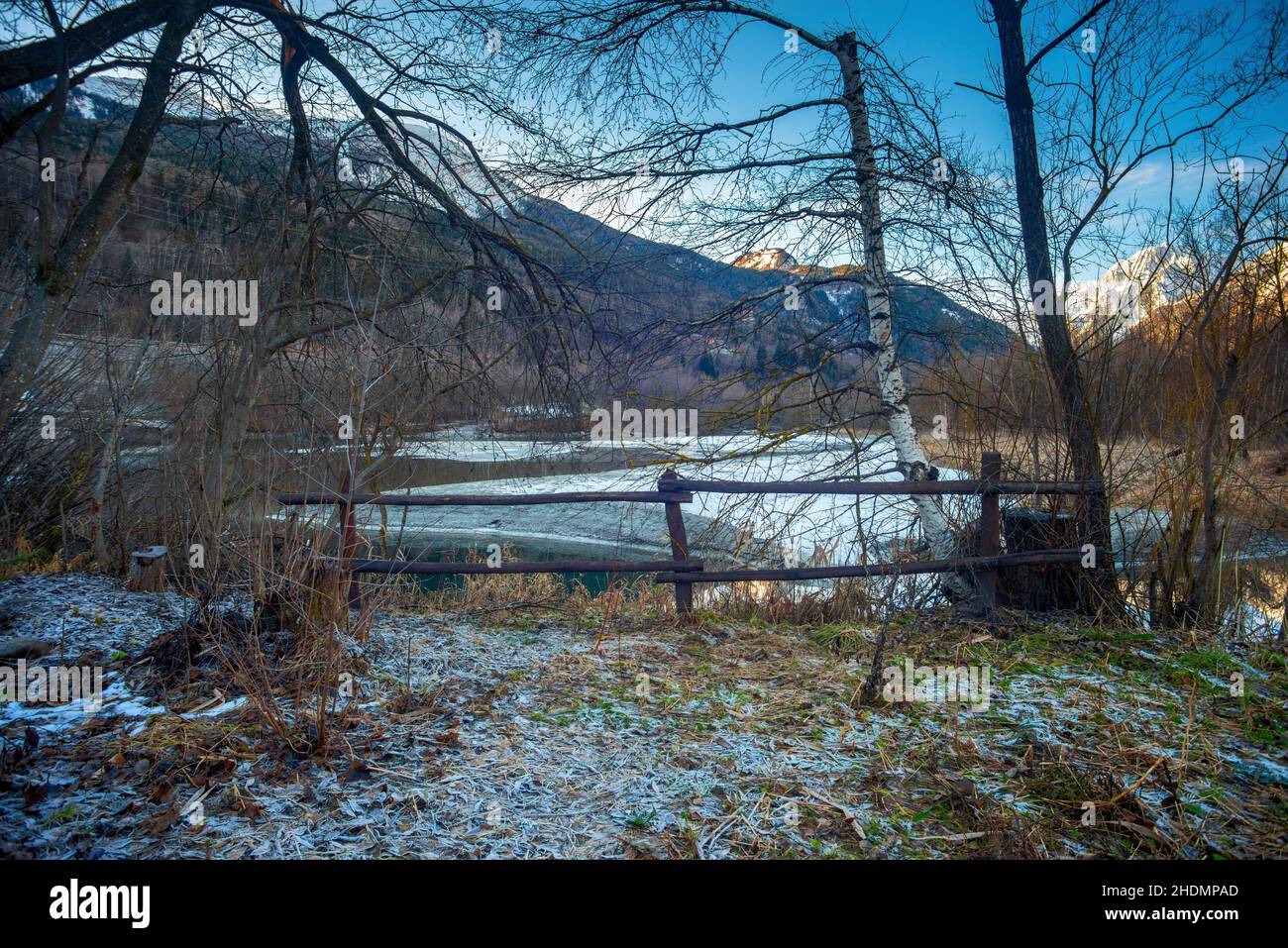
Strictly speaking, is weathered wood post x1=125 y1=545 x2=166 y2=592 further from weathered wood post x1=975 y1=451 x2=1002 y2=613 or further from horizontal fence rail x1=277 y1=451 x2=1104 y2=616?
weathered wood post x1=975 y1=451 x2=1002 y2=613

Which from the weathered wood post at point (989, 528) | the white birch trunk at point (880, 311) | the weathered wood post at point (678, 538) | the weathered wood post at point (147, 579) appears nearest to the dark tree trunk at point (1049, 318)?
the weathered wood post at point (989, 528)

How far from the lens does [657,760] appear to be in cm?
339

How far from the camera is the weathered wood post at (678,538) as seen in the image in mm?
6047

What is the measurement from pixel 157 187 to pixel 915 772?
8959mm

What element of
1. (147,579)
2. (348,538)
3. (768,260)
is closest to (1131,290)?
(768,260)

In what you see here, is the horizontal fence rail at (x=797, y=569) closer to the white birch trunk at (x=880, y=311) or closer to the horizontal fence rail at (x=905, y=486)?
the horizontal fence rail at (x=905, y=486)

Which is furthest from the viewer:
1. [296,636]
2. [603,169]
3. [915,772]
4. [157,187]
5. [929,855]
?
[157,187]

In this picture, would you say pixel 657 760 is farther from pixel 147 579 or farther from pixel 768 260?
pixel 768 260

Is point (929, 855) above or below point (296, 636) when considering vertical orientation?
below

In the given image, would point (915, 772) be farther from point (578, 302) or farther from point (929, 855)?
point (578, 302)

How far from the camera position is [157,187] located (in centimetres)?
775

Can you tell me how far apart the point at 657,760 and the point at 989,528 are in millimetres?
3890
